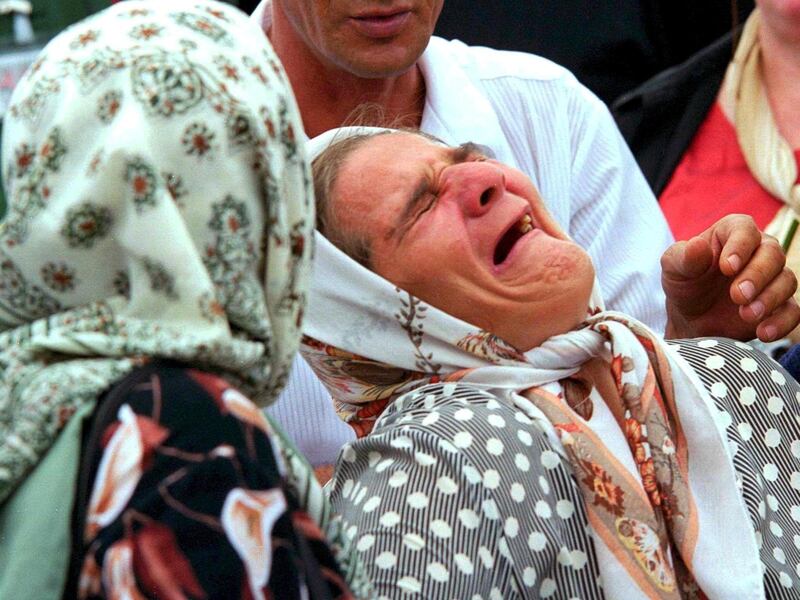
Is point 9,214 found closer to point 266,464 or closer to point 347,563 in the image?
point 266,464

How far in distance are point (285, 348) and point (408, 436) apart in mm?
486

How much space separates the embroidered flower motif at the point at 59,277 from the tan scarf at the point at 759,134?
2125 mm

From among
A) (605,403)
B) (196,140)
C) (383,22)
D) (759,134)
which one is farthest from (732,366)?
(759,134)

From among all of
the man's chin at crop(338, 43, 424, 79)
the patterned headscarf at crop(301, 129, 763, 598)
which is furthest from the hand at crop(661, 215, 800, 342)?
the man's chin at crop(338, 43, 424, 79)

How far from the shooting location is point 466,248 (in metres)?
1.64

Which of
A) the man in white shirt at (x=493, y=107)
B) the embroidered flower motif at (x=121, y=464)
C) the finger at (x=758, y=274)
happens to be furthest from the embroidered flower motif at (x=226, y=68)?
the man in white shirt at (x=493, y=107)

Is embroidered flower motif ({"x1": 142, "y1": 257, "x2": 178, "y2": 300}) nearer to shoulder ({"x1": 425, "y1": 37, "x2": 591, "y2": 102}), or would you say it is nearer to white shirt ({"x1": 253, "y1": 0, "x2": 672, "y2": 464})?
white shirt ({"x1": 253, "y1": 0, "x2": 672, "y2": 464})

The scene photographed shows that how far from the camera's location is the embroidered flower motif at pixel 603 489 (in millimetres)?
1497

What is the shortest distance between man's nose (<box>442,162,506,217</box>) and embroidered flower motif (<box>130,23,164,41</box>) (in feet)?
2.28

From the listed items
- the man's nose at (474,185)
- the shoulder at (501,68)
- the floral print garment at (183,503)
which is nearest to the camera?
the floral print garment at (183,503)

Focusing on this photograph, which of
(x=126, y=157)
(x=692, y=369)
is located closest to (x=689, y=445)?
(x=692, y=369)

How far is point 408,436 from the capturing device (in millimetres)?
1506

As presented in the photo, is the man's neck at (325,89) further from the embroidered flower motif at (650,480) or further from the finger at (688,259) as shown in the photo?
the embroidered flower motif at (650,480)

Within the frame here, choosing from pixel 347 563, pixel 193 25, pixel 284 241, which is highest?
pixel 193 25
